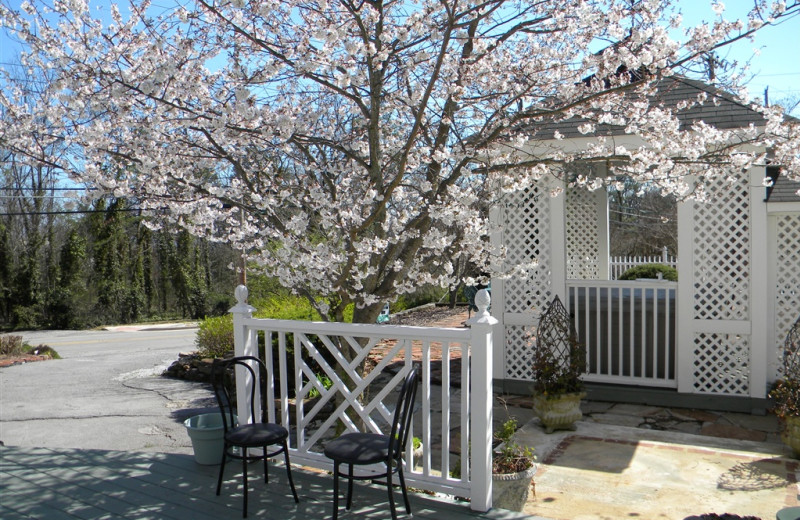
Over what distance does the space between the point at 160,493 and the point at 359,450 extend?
1.26 metres

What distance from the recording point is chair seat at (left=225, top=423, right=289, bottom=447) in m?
3.13

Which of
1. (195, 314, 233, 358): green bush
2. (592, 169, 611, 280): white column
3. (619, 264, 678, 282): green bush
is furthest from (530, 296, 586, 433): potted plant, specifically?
(619, 264, 678, 282): green bush

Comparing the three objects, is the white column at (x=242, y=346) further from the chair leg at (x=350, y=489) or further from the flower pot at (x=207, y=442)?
the chair leg at (x=350, y=489)

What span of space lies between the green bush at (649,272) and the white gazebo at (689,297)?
661 centimetres

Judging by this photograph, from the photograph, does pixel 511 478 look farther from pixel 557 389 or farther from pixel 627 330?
pixel 627 330

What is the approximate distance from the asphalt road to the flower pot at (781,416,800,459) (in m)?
4.76

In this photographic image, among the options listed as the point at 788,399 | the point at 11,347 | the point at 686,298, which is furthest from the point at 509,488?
the point at 11,347

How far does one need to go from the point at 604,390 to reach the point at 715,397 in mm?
1041

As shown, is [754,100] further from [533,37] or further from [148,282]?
[148,282]

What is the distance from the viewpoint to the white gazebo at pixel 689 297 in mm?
6102

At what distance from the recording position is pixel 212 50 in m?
3.89

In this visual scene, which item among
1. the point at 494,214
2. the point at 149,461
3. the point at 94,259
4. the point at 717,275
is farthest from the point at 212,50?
the point at 94,259

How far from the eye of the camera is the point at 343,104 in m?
4.82

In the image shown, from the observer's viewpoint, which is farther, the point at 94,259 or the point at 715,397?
the point at 94,259
